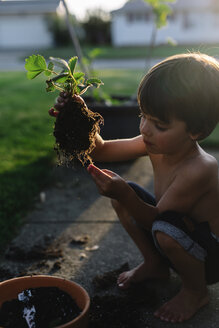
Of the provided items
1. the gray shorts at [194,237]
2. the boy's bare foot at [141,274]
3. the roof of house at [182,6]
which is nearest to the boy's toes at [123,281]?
the boy's bare foot at [141,274]

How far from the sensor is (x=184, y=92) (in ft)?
5.86

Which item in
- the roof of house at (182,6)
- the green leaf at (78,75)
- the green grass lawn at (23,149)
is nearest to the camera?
the green leaf at (78,75)

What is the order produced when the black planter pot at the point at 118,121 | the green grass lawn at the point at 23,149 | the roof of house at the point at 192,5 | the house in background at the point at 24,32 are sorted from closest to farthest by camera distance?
the green grass lawn at the point at 23,149, the black planter pot at the point at 118,121, the house in background at the point at 24,32, the roof of house at the point at 192,5

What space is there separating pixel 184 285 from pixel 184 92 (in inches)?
35.9

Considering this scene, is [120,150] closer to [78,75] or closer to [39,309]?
[78,75]

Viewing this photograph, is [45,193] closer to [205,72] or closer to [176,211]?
[176,211]

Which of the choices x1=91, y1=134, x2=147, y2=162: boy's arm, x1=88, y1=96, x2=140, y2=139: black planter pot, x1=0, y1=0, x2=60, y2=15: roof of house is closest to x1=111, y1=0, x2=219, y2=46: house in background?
x1=88, y1=96, x2=140, y2=139: black planter pot

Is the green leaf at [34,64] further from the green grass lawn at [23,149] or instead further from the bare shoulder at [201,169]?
the bare shoulder at [201,169]

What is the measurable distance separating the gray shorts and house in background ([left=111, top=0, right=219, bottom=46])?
31173 mm

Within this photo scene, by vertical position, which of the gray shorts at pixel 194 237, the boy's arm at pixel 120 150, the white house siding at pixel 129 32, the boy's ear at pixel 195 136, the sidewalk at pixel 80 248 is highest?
the boy's ear at pixel 195 136

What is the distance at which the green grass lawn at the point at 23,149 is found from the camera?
10.3 feet

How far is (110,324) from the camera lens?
191 centimetres

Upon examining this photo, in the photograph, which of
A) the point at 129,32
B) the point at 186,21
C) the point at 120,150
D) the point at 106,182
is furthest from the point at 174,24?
the point at 106,182

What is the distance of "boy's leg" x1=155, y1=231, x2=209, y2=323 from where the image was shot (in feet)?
6.22
